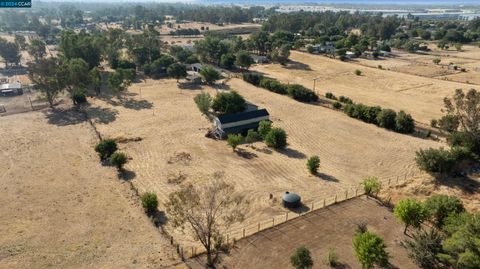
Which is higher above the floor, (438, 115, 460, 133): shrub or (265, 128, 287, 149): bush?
(438, 115, 460, 133): shrub

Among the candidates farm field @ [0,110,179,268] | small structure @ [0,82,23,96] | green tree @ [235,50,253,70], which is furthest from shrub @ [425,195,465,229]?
small structure @ [0,82,23,96]

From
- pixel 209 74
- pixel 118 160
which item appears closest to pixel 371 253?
pixel 118 160

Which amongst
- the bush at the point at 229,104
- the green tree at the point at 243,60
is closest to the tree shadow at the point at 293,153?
the bush at the point at 229,104

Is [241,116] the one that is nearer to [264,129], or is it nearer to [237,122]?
[237,122]

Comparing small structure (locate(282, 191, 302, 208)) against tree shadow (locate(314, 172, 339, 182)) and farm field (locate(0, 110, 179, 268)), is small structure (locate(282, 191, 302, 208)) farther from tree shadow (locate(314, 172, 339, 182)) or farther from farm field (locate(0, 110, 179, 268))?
farm field (locate(0, 110, 179, 268))

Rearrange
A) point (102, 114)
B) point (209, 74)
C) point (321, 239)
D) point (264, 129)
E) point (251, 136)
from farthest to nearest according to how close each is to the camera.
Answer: point (209, 74), point (102, 114), point (264, 129), point (251, 136), point (321, 239)

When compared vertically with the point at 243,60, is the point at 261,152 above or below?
below

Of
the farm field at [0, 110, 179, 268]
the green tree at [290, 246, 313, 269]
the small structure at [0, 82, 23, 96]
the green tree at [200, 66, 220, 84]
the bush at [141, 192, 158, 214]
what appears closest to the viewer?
the green tree at [290, 246, 313, 269]

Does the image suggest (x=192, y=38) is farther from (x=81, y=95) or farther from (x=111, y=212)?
(x=111, y=212)
